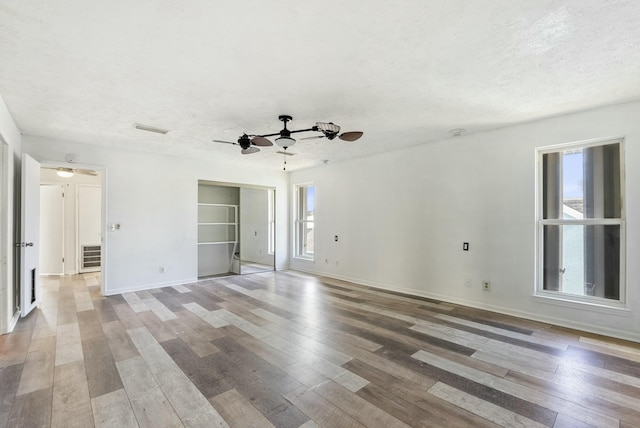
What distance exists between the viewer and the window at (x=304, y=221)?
7441 mm

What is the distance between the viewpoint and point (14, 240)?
3881 millimetres

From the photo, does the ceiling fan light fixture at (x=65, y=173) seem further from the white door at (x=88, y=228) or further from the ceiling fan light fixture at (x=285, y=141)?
Answer: the ceiling fan light fixture at (x=285, y=141)

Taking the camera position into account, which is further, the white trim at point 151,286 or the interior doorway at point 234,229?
the interior doorway at point 234,229

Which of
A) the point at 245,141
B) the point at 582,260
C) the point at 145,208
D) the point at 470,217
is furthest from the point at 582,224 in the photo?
the point at 145,208

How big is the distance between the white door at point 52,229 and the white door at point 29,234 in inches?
124

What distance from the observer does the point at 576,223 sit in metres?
3.69

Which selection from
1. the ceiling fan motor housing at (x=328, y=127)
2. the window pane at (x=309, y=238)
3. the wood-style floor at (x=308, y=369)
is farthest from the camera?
the window pane at (x=309, y=238)

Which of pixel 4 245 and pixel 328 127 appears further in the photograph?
pixel 4 245

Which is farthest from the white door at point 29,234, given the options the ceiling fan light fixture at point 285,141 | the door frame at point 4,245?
the ceiling fan light fixture at point 285,141

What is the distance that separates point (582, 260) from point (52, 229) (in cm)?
979

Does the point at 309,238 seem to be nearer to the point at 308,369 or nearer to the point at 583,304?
the point at 308,369

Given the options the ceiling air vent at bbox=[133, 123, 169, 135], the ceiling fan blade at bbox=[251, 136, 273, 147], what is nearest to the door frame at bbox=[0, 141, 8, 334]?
the ceiling air vent at bbox=[133, 123, 169, 135]

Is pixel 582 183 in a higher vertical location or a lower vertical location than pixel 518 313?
higher

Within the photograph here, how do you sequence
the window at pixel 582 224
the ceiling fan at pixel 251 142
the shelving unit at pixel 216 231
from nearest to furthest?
the window at pixel 582 224
the ceiling fan at pixel 251 142
the shelving unit at pixel 216 231
